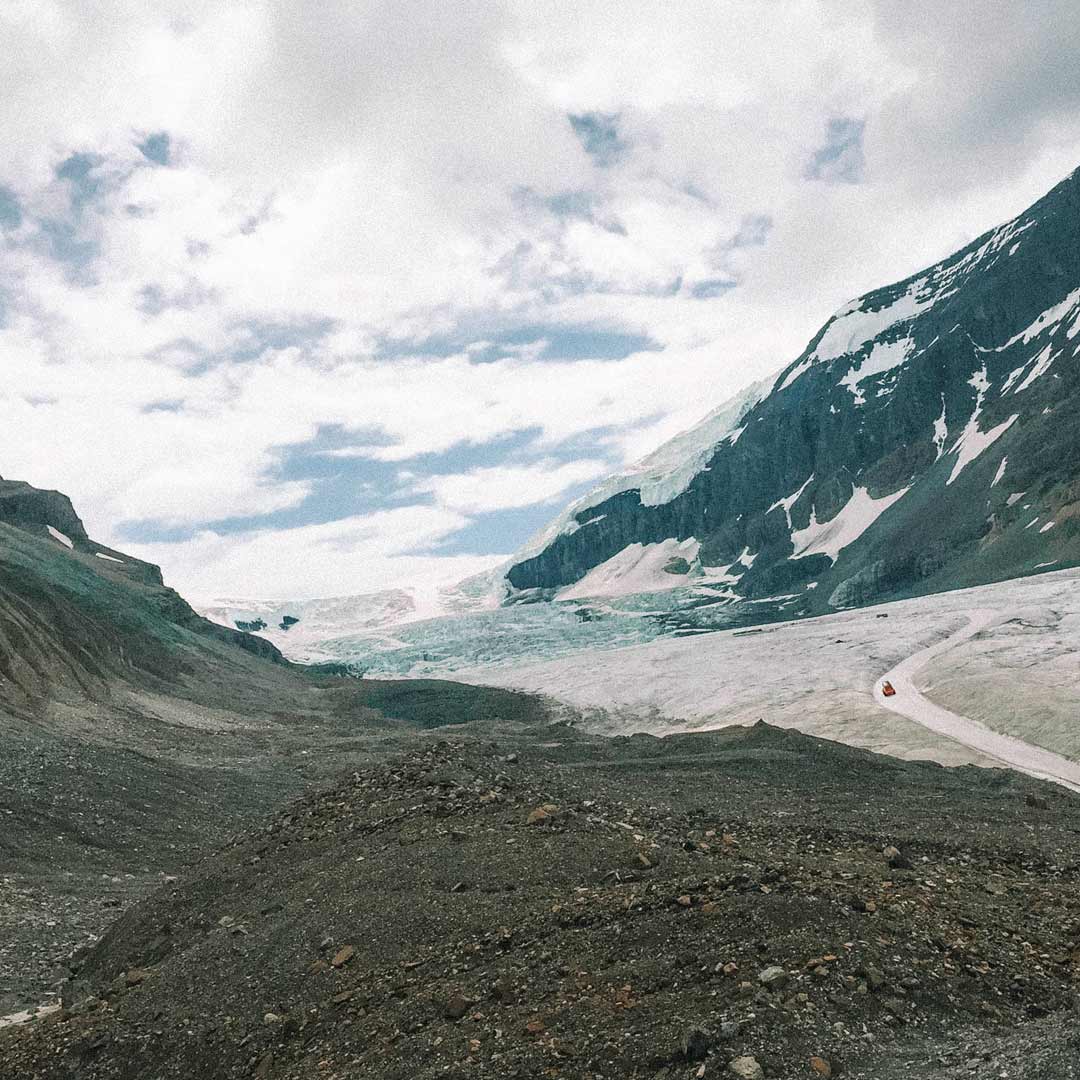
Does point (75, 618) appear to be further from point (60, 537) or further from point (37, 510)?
point (37, 510)

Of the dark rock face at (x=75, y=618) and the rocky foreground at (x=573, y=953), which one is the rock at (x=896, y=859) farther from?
the dark rock face at (x=75, y=618)

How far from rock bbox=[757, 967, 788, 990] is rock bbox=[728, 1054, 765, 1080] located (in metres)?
1.38

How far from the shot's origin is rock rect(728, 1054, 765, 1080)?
8.43 meters

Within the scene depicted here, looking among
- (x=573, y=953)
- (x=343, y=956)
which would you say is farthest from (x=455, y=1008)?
(x=343, y=956)

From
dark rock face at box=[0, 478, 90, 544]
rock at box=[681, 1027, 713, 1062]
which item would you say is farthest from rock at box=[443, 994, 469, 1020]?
dark rock face at box=[0, 478, 90, 544]

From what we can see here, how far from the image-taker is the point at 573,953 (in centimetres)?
1174

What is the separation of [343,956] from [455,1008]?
9.41ft

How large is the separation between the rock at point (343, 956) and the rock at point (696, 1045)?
19.3 ft

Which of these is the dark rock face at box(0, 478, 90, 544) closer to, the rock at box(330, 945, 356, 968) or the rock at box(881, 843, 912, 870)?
the rock at box(330, 945, 356, 968)

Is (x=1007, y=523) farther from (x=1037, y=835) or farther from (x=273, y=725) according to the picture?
(x=1037, y=835)

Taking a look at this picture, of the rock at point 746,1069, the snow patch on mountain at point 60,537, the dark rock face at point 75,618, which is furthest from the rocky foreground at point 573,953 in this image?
the snow patch on mountain at point 60,537

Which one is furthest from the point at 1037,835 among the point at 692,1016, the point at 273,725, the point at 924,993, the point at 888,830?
the point at 273,725

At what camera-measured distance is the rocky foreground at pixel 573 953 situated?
9375mm

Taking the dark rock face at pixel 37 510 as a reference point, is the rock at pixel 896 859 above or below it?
below
